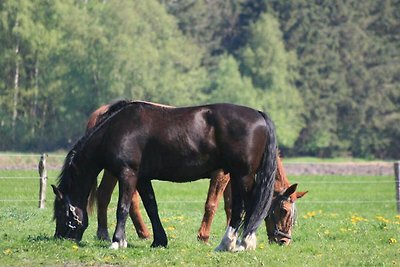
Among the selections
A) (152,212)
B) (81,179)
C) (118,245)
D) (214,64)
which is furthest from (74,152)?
(214,64)

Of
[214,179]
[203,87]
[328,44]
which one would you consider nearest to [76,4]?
[203,87]

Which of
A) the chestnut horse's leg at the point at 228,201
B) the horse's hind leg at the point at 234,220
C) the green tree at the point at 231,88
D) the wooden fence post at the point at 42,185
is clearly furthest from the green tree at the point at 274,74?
the horse's hind leg at the point at 234,220

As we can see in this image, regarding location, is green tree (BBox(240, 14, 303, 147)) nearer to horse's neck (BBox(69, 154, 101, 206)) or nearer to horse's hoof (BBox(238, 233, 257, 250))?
horse's neck (BBox(69, 154, 101, 206))

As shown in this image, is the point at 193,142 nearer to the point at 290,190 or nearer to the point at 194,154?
the point at 194,154

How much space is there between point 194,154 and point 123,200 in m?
1.09

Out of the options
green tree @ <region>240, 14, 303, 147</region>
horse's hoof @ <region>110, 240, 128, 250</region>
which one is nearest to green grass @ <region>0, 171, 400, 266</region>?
horse's hoof @ <region>110, 240, 128, 250</region>

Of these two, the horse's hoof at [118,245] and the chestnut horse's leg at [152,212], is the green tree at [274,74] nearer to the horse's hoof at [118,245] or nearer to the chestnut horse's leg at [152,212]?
the chestnut horse's leg at [152,212]

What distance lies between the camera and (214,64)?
220ft

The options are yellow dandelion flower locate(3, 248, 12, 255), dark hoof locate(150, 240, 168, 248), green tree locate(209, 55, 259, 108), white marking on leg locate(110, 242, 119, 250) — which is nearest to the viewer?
yellow dandelion flower locate(3, 248, 12, 255)

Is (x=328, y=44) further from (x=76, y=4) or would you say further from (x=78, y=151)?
(x=78, y=151)

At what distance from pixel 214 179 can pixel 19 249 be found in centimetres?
308

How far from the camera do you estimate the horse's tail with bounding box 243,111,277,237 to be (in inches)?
402

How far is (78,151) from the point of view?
35.0 ft

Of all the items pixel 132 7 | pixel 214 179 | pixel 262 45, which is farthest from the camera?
pixel 262 45
